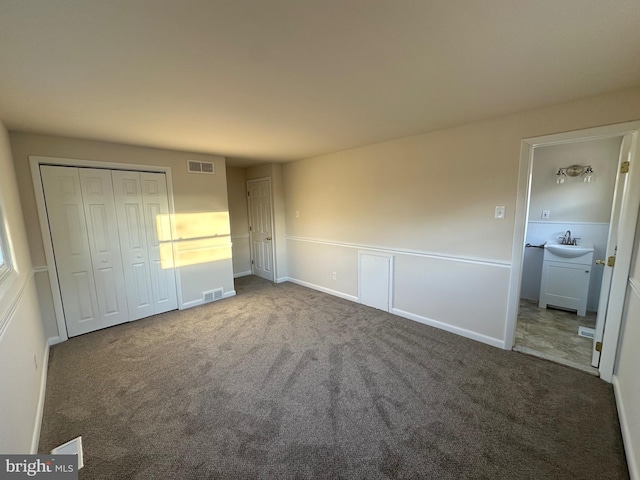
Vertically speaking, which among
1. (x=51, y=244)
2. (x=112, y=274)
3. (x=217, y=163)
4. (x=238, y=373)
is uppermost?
(x=217, y=163)

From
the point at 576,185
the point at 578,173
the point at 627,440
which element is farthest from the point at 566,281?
the point at 627,440

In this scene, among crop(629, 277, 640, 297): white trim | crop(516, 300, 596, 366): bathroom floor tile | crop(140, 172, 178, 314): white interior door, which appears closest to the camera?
crop(629, 277, 640, 297): white trim

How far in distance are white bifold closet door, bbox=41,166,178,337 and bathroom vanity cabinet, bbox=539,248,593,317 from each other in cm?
524

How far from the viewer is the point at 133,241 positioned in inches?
134

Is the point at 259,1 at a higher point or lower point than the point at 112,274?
higher

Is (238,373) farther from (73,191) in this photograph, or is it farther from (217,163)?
(217,163)

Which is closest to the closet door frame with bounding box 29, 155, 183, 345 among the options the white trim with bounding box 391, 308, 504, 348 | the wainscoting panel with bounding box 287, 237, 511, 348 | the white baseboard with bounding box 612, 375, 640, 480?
the wainscoting panel with bounding box 287, 237, 511, 348

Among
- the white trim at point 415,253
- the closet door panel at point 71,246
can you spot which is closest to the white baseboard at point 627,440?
the white trim at point 415,253

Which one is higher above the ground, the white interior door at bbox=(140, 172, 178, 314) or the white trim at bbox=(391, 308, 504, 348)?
the white interior door at bbox=(140, 172, 178, 314)

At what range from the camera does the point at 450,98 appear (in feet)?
6.69

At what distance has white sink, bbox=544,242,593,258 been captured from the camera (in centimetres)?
327

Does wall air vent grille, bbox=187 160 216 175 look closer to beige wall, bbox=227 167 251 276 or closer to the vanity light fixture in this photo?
beige wall, bbox=227 167 251 276

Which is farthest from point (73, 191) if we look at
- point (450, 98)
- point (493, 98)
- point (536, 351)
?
point (536, 351)

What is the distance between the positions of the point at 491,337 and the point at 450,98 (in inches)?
93.7
